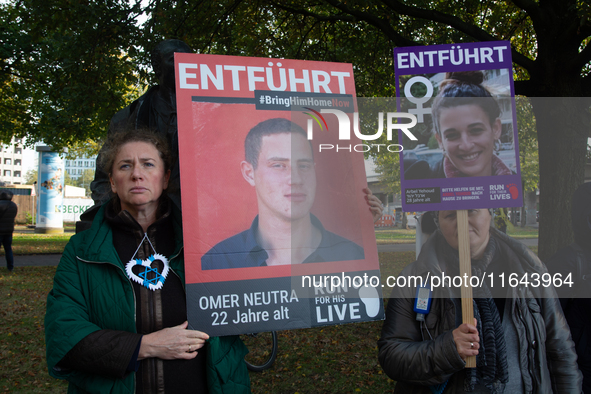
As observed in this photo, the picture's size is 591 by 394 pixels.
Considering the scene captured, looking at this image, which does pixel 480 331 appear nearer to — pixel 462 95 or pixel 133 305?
pixel 462 95

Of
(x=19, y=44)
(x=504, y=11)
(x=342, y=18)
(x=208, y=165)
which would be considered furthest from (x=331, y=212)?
(x=19, y=44)

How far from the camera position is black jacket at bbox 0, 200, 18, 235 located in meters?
11.0

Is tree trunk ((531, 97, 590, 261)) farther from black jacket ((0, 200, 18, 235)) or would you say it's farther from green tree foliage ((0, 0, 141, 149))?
black jacket ((0, 200, 18, 235))

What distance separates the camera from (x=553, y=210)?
5500mm

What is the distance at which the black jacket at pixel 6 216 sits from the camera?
1098 centimetres

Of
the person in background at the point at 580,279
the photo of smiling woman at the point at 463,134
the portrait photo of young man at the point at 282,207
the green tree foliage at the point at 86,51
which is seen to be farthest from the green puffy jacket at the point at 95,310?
the green tree foliage at the point at 86,51

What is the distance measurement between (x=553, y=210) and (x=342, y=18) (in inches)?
160

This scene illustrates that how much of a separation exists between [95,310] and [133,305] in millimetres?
143

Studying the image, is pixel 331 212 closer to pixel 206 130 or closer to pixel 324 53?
pixel 206 130

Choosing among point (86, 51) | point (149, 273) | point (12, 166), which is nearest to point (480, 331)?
point (149, 273)

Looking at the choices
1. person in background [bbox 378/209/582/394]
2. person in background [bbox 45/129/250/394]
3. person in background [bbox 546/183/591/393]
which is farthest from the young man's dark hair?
person in background [bbox 546/183/591/393]

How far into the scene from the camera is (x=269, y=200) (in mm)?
1941

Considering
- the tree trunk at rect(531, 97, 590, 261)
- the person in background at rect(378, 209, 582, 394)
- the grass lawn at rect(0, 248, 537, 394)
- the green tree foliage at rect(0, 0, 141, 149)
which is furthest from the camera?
the green tree foliage at rect(0, 0, 141, 149)

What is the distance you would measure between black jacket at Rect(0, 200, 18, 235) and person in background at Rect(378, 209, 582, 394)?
11.6 meters
